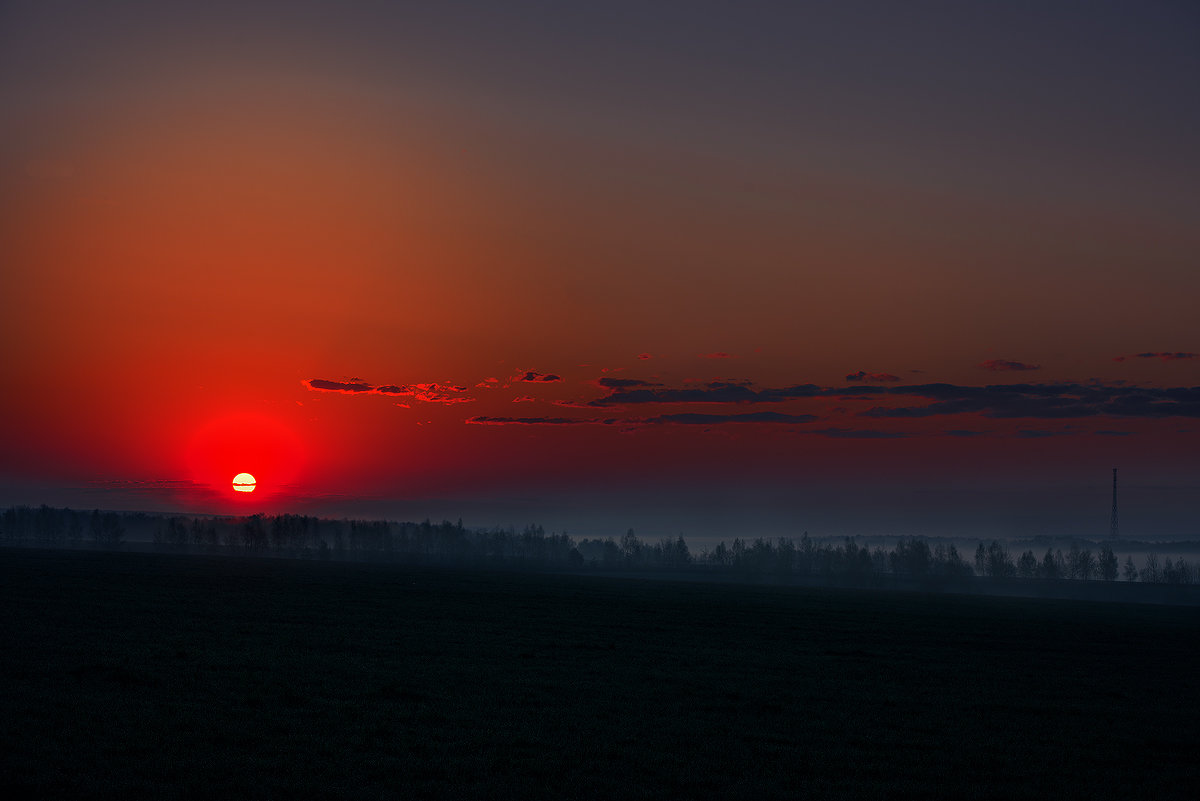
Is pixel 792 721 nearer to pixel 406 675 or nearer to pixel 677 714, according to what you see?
pixel 677 714

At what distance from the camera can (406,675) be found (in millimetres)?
32469

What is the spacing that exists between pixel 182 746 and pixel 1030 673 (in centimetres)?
3606

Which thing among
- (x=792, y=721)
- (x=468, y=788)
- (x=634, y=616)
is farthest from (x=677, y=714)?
(x=634, y=616)

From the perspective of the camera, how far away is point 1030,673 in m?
42.2

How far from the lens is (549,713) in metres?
26.9

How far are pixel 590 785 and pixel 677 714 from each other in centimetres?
864

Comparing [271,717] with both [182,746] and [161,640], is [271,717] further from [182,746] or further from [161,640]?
[161,640]

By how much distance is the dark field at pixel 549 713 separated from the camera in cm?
1986

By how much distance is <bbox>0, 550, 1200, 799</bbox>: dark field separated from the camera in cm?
1986

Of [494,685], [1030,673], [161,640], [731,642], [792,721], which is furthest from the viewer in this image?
[731,642]

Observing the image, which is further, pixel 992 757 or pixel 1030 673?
pixel 1030 673

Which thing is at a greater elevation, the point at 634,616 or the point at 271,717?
the point at 271,717

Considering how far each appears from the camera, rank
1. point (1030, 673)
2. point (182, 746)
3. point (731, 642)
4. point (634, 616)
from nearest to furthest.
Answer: point (182, 746) < point (1030, 673) < point (731, 642) < point (634, 616)

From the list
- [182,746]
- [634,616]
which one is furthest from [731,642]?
[182,746]
